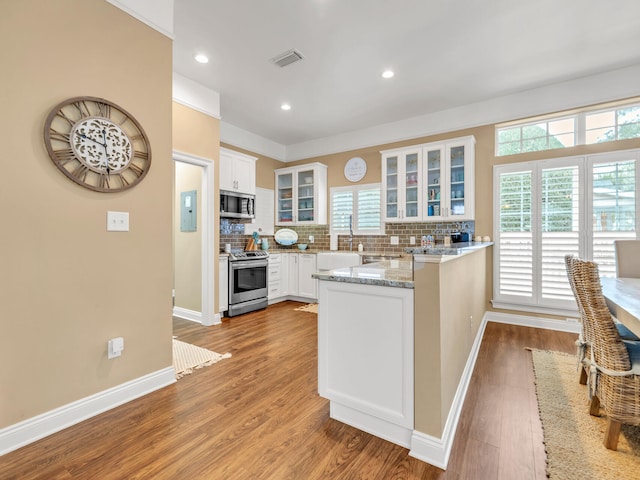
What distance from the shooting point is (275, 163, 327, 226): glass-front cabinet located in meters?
5.46

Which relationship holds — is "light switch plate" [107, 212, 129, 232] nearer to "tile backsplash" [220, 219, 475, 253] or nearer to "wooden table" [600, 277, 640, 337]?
"tile backsplash" [220, 219, 475, 253]

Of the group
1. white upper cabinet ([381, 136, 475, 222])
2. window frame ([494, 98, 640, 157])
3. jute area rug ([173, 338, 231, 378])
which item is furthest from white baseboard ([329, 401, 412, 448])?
window frame ([494, 98, 640, 157])

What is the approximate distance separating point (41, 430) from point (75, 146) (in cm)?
170

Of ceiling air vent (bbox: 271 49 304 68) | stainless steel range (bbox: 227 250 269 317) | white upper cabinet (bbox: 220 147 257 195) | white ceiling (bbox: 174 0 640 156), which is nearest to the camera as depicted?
white ceiling (bbox: 174 0 640 156)

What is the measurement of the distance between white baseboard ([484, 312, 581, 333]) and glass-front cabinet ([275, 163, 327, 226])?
10.3 ft

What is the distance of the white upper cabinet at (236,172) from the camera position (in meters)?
4.34

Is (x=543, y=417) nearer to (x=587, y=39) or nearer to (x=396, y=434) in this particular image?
(x=396, y=434)

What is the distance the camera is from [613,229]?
11.0 feet

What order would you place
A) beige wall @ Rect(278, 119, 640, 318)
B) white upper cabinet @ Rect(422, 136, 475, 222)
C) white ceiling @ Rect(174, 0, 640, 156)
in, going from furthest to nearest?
white upper cabinet @ Rect(422, 136, 475, 222)
beige wall @ Rect(278, 119, 640, 318)
white ceiling @ Rect(174, 0, 640, 156)

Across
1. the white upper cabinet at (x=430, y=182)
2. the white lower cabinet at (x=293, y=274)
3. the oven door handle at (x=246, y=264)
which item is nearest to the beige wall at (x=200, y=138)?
the oven door handle at (x=246, y=264)

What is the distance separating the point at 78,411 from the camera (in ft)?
6.09

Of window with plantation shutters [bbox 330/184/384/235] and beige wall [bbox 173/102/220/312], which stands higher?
beige wall [bbox 173/102/220/312]

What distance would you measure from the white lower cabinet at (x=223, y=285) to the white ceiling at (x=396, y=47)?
226 cm

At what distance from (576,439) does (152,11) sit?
4.00m
